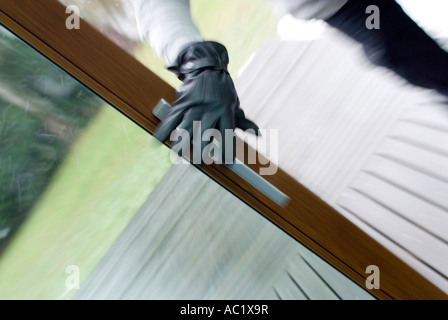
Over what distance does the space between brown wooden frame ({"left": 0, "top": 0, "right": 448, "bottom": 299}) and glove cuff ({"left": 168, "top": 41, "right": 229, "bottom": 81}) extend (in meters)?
0.04

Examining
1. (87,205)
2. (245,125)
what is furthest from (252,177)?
(87,205)

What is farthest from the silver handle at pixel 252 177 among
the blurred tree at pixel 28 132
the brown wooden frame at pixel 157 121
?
the blurred tree at pixel 28 132

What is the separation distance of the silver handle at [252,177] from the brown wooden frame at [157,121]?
13 mm

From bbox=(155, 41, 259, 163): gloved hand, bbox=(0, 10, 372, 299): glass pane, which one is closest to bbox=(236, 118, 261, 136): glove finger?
bbox=(155, 41, 259, 163): gloved hand

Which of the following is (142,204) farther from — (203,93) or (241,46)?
(241,46)

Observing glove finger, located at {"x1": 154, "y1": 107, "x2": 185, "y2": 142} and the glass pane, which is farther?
the glass pane

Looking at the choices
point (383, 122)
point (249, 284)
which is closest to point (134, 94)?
point (249, 284)

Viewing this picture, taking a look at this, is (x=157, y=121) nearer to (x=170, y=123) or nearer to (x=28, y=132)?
(x=170, y=123)

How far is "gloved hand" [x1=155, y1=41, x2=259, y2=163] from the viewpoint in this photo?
57 centimetres

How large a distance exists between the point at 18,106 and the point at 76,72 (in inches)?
6.0

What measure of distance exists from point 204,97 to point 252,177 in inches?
5.8

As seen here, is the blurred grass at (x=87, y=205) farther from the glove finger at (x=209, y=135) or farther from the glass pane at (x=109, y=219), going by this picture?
the glove finger at (x=209, y=135)

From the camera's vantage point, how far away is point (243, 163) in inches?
25.4

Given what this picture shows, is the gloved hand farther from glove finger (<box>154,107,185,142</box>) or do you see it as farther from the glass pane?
the glass pane
